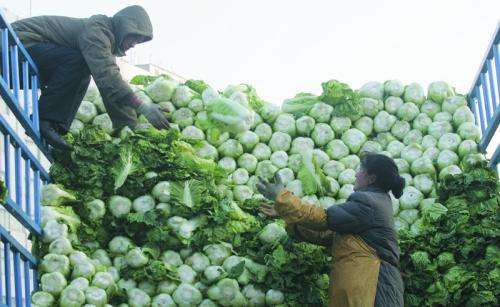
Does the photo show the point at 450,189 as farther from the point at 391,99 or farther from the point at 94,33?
the point at 94,33

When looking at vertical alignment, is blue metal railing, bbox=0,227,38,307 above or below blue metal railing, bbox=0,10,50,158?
below

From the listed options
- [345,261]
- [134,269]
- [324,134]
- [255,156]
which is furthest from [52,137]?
[345,261]

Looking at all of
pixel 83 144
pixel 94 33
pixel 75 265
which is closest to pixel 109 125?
pixel 83 144

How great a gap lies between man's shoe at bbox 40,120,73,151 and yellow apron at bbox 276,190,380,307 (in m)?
1.79

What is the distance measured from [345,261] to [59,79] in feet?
8.52

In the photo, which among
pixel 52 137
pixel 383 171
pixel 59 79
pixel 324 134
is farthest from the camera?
pixel 324 134

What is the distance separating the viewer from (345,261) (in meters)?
5.41

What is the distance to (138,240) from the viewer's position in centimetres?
618

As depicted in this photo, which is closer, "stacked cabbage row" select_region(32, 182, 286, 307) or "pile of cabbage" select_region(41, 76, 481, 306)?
"stacked cabbage row" select_region(32, 182, 286, 307)

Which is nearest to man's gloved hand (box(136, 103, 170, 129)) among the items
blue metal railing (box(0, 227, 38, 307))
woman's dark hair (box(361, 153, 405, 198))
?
blue metal railing (box(0, 227, 38, 307))

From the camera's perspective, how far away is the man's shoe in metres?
6.26

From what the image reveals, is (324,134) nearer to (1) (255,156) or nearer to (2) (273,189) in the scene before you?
(1) (255,156)

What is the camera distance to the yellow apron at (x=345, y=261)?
208 inches

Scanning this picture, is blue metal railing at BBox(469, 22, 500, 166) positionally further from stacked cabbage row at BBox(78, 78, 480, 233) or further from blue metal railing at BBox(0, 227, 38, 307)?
blue metal railing at BBox(0, 227, 38, 307)
